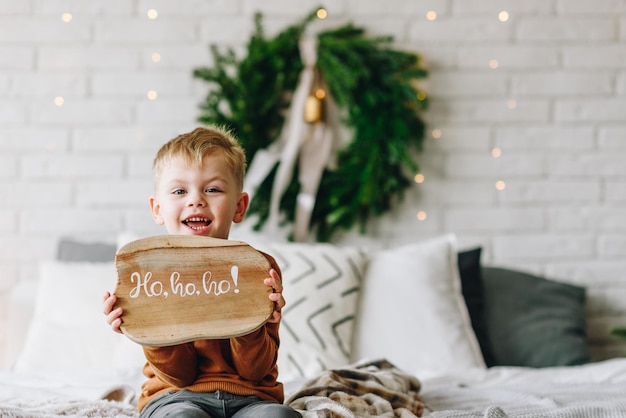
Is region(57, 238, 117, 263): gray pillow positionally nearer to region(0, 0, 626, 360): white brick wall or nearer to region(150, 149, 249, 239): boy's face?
region(0, 0, 626, 360): white brick wall

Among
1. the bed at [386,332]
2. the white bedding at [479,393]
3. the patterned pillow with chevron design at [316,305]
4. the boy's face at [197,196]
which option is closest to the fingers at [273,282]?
the boy's face at [197,196]

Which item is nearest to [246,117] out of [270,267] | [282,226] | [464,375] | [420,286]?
[282,226]

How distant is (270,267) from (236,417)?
249 mm

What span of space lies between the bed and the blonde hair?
0.50m

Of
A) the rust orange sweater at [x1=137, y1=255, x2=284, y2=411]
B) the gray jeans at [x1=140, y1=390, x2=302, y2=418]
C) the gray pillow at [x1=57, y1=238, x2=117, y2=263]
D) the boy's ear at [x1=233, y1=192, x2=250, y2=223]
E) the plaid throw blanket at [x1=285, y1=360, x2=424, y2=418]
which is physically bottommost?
the plaid throw blanket at [x1=285, y1=360, x2=424, y2=418]

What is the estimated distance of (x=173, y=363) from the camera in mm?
1166

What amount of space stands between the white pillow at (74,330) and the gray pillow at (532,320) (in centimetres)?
106

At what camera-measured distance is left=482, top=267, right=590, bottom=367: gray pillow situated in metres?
2.09

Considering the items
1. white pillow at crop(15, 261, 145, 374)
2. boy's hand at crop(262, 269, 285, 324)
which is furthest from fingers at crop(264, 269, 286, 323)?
white pillow at crop(15, 261, 145, 374)

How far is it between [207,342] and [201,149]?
1.10 feet

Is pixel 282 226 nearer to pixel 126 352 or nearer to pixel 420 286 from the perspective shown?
pixel 420 286

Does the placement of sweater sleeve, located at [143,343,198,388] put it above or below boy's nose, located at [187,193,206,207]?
below

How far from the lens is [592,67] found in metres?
2.51

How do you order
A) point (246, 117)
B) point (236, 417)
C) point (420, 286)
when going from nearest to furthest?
point (236, 417) → point (420, 286) → point (246, 117)
